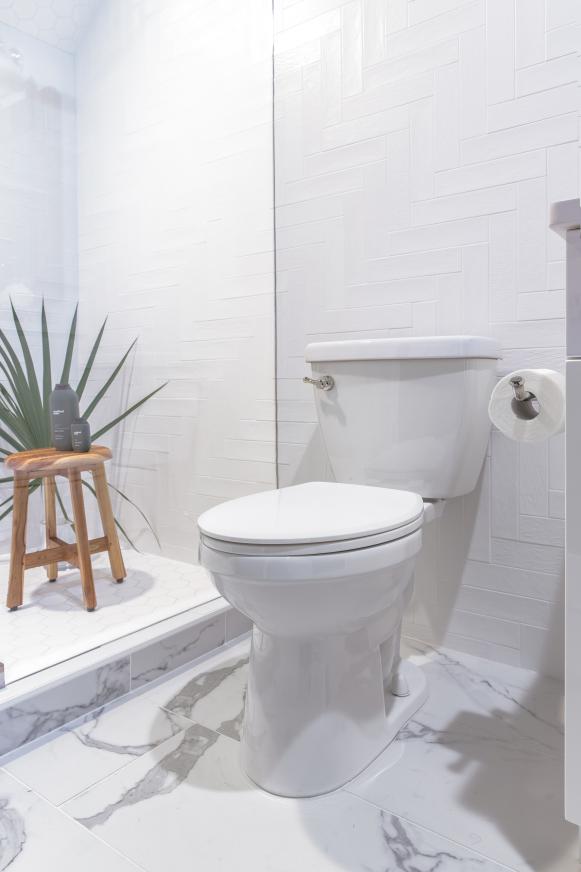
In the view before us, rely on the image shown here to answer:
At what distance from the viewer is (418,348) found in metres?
1.32

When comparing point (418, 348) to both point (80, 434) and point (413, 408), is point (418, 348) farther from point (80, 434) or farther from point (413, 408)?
point (80, 434)

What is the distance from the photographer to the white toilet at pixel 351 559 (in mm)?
955

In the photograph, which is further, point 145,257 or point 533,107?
point 145,257

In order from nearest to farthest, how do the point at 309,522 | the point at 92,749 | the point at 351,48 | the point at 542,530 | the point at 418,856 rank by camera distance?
1. the point at 418,856
2. the point at 309,522
3. the point at 92,749
4. the point at 542,530
5. the point at 351,48

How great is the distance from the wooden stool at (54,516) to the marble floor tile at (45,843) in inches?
22.3

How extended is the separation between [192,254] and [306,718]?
1314 millimetres

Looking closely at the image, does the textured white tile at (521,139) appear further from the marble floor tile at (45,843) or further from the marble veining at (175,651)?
the marble floor tile at (45,843)

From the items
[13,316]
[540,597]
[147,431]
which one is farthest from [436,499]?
[13,316]

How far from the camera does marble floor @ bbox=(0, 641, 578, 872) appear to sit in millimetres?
894

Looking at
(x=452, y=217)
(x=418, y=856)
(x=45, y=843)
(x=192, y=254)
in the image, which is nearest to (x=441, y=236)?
(x=452, y=217)

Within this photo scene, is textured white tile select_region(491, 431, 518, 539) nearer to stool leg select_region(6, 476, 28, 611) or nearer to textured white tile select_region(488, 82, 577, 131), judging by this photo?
textured white tile select_region(488, 82, 577, 131)

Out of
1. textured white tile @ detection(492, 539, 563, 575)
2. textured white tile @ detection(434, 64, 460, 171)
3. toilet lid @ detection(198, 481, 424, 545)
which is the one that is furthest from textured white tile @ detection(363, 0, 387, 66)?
textured white tile @ detection(492, 539, 563, 575)

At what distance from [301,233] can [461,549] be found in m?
0.99

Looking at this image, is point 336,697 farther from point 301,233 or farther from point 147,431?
point 301,233
